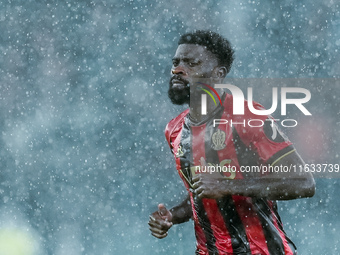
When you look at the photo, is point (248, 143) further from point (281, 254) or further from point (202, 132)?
point (281, 254)

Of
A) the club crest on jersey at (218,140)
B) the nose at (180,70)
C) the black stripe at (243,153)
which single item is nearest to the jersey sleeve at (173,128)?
the nose at (180,70)

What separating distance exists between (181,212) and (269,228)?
85 centimetres

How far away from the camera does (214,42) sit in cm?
418

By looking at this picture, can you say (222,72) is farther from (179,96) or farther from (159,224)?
(159,224)

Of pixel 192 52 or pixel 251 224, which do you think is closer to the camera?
pixel 251 224

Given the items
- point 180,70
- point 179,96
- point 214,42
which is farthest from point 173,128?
point 214,42

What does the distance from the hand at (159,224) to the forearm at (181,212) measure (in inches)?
7.4

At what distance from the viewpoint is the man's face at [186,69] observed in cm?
400

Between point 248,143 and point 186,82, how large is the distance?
0.76m

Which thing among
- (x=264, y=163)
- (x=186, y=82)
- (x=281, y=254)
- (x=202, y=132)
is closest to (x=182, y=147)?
(x=202, y=132)

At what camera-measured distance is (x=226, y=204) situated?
3.68 m

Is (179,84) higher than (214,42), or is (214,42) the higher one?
(214,42)

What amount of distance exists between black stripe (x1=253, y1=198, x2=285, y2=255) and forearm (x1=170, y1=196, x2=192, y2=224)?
0.75m

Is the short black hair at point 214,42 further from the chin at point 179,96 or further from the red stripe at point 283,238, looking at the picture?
the red stripe at point 283,238
